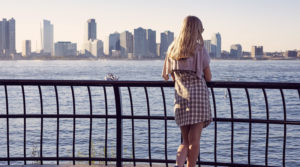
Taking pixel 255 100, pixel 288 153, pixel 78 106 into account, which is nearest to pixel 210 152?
pixel 288 153

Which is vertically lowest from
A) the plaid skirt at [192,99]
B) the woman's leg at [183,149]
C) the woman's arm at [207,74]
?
the woman's leg at [183,149]

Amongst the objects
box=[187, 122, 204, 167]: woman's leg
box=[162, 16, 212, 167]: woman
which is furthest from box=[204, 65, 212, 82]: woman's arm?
box=[187, 122, 204, 167]: woman's leg

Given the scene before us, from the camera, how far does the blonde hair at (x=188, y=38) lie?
16.3ft

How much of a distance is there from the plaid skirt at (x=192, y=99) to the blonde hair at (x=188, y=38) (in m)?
0.23

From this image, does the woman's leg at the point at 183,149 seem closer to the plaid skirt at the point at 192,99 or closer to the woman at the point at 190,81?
the woman at the point at 190,81

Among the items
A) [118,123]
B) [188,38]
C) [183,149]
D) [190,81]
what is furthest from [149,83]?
[188,38]

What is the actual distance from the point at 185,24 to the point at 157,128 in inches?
1278

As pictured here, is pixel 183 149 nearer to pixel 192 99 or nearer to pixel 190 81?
pixel 192 99

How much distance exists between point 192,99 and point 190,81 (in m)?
0.19

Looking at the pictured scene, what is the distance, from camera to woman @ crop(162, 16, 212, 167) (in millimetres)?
5012

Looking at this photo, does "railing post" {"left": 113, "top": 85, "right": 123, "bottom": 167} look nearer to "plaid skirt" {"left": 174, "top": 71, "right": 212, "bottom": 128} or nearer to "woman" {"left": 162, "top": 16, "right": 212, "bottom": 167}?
"woman" {"left": 162, "top": 16, "right": 212, "bottom": 167}

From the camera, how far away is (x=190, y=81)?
17.1ft

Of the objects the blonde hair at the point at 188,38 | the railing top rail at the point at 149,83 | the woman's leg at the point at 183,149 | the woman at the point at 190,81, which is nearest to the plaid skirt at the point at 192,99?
the woman at the point at 190,81

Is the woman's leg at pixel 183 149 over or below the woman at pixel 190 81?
below
